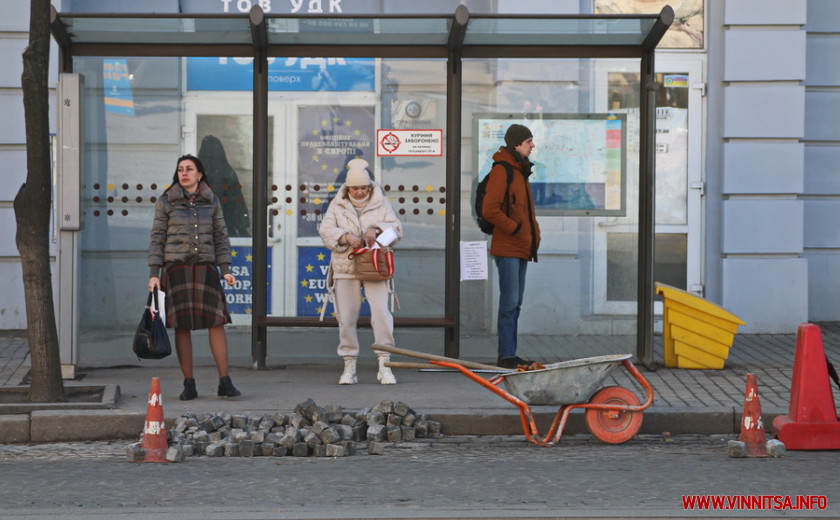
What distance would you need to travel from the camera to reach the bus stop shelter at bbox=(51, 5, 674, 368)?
→ 32.3 feet

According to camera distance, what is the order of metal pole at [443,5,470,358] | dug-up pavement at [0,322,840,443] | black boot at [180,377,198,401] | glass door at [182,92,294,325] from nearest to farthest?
dug-up pavement at [0,322,840,443], black boot at [180,377,198,401], metal pole at [443,5,470,358], glass door at [182,92,294,325]

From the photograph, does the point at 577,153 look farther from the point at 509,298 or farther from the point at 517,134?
the point at 509,298

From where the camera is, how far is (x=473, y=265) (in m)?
10.4

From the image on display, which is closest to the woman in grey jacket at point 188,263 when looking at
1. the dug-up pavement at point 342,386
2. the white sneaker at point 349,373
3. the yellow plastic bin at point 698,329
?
the dug-up pavement at point 342,386

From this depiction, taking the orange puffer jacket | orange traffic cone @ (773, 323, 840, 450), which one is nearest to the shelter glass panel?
the orange puffer jacket

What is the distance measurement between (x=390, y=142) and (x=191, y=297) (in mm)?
2601

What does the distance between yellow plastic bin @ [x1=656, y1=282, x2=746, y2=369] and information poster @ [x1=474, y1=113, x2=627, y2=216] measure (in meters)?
0.95

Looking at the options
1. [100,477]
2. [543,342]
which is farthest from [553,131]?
[100,477]

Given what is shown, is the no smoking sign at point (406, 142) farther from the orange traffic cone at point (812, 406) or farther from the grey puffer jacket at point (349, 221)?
the orange traffic cone at point (812, 406)

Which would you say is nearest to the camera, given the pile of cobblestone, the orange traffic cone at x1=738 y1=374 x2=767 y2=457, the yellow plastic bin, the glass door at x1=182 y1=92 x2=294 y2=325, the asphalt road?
the asphalt road

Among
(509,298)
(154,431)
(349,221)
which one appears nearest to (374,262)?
(349,221)

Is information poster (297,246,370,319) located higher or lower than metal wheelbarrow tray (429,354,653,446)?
higher

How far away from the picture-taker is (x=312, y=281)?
10617 mm

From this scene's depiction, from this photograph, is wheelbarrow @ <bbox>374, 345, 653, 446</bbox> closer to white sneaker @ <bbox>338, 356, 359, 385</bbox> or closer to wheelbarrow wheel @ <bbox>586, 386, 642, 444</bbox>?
wheelbarrow wheel @ <bbox>586, 386, 642, 444</bbox>
